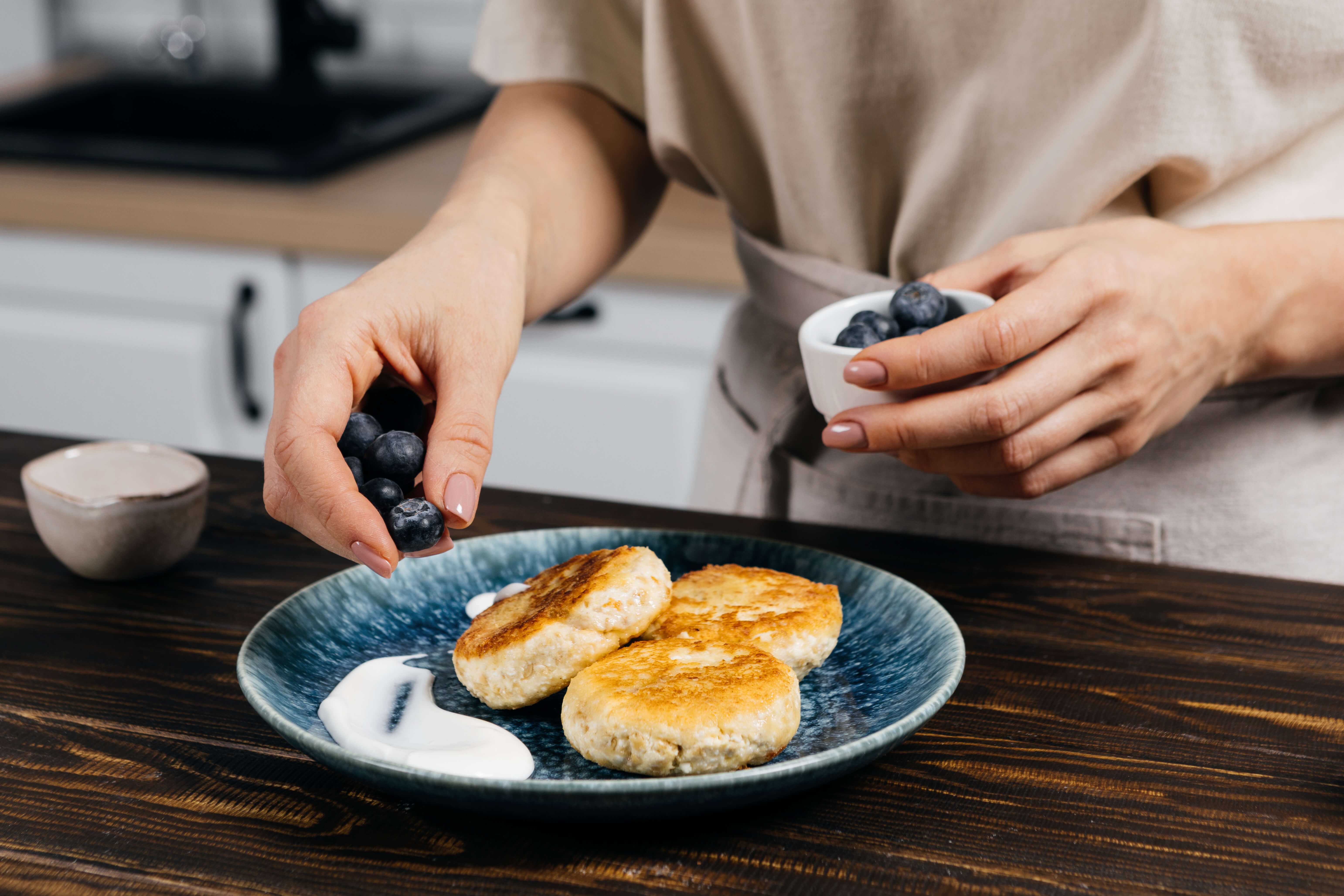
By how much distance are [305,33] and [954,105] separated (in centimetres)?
183

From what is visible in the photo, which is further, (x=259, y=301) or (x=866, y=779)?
(x=259, y=301)

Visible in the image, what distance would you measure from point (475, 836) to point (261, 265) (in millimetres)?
1606

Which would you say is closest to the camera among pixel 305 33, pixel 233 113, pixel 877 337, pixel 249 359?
pixel 877 337

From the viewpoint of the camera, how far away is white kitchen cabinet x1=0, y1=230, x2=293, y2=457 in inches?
78.7

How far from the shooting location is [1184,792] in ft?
A: 1.96

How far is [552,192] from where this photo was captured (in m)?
1.04

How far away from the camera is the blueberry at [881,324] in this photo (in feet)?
2.54

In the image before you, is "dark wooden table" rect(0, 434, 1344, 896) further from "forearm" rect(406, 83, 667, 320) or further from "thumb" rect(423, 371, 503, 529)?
"forearm" rect(406, 83, 667, 320)

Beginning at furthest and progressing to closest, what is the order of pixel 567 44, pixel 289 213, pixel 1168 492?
pixel 289 213 → pixel 567 44 → pixel 1168 492

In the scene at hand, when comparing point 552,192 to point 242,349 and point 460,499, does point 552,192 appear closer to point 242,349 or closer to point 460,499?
point 460,499

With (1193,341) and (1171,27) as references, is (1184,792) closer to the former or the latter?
(1193,341)

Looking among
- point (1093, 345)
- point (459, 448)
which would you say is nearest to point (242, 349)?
point (459, 448)

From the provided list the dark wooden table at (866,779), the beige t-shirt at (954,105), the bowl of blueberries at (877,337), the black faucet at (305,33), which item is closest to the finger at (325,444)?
the dark wooden table at (866,779)

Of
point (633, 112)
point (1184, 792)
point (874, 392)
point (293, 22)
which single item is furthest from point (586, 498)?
point (293, 22)
